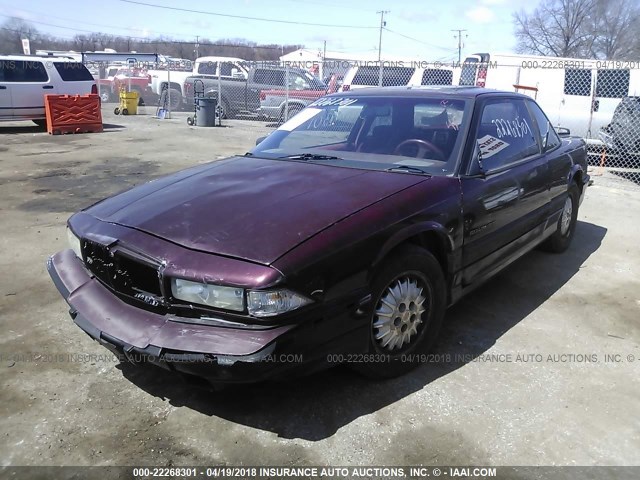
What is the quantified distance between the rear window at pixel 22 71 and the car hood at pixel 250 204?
1392cm

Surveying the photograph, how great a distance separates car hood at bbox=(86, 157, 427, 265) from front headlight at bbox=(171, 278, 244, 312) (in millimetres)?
165

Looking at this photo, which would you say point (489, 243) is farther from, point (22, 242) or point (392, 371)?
point (22, 242)

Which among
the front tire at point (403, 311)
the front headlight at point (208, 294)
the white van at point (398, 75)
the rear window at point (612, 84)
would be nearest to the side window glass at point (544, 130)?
the front tire at point (403, 311)

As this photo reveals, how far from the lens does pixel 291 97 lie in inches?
649

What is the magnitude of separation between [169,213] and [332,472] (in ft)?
5.01

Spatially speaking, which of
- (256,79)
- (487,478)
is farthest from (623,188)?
(256,79)

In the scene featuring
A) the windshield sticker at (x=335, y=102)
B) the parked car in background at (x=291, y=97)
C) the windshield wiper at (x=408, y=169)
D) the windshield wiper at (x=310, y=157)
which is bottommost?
the windshield wiper at (x=408, y=169)

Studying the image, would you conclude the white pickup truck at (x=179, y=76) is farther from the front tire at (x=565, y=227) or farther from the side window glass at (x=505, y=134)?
the side window glass at (x=505, y=134)

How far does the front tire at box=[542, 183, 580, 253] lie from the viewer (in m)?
5.23

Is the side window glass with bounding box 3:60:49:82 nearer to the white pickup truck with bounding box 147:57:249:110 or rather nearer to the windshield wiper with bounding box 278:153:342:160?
the white pickup truck with bounding box 147:57:249:110

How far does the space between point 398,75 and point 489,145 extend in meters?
11.6

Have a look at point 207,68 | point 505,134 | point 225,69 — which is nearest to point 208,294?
point 505,134

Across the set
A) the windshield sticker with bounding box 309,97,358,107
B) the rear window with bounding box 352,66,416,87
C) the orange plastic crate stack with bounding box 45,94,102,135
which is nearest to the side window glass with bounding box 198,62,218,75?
the orange plastic crate stack with bounding box 45,94,102,135

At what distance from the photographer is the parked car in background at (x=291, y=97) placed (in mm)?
16312
